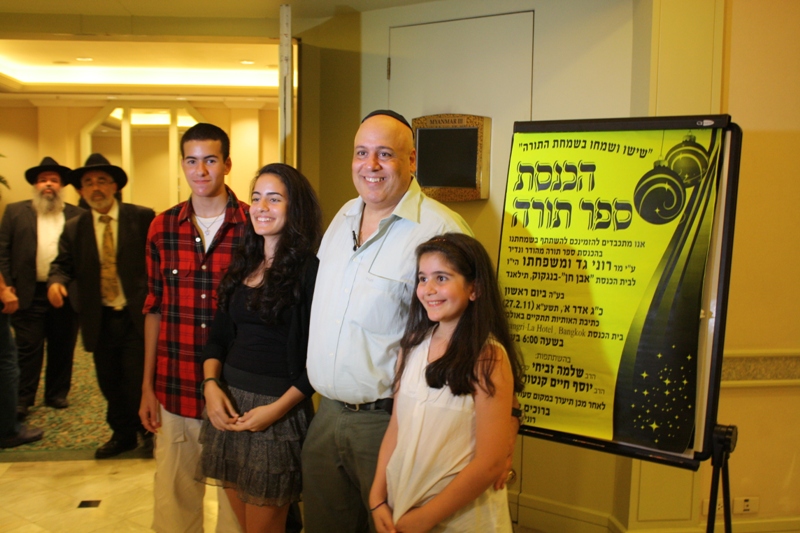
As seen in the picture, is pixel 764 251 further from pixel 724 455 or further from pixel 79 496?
pixel 79 496

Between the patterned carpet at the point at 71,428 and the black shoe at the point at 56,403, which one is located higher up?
the black shoe at the point at 56,403

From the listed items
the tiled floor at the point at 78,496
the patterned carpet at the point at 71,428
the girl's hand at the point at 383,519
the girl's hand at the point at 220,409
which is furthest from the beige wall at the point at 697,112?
the patterned carpet at the point at 71,428

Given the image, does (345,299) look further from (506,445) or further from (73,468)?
(73,468)

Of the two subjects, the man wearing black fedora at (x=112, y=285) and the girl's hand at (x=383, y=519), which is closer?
the girl's hand at (x=383, y=519)

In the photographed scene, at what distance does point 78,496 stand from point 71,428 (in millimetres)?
1006

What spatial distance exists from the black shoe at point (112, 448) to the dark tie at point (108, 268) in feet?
2.80

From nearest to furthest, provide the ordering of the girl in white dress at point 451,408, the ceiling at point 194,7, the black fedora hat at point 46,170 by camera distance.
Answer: the girl in white dress at point 451,408, the ceiling at point 194,7, the black fedora hat at point 46,170

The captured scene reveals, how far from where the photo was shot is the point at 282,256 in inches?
70.8

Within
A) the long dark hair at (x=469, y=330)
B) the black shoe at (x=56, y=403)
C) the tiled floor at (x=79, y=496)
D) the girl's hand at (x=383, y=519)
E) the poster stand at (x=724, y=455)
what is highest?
the long dark hair at (x=469, y=330)

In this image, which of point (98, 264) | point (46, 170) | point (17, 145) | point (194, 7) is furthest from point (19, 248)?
point (17, 145)

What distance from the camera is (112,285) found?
343 cm

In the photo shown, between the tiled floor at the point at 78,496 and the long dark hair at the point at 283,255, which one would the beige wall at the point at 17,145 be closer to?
the tiled floor at the point at 78,496

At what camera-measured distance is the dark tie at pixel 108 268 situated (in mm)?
3424

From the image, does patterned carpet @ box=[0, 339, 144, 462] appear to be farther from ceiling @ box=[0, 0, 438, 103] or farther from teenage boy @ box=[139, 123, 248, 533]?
ceiling @ box=[0, 0, 438, 103]
